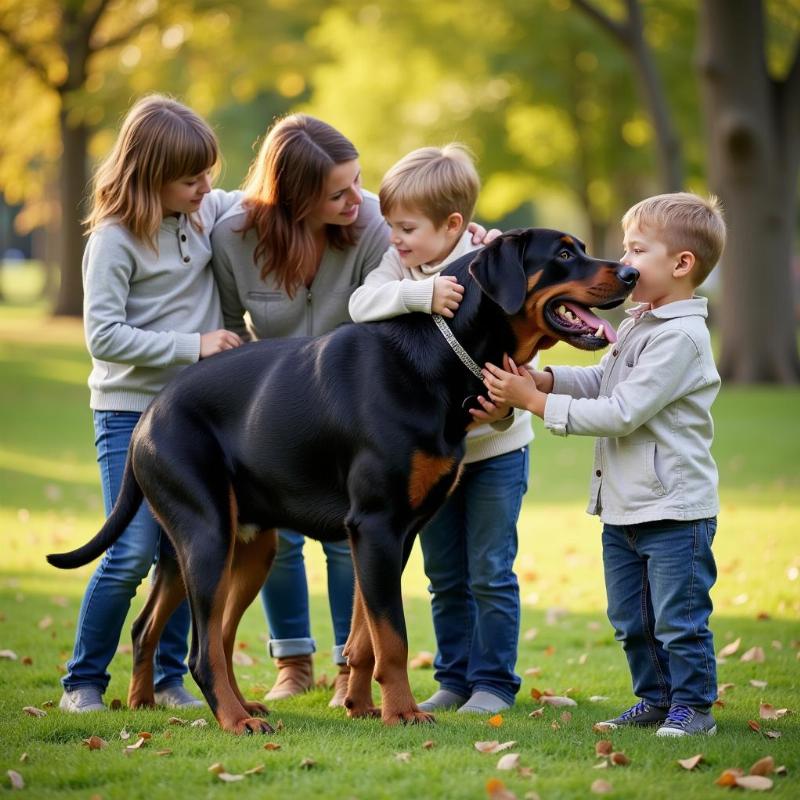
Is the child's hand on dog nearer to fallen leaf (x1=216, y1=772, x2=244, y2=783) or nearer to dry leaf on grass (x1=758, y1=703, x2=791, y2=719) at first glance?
dry leaf on grass (x1=758, y1=703, x2=791, y2=719)

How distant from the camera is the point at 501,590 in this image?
5.61 m

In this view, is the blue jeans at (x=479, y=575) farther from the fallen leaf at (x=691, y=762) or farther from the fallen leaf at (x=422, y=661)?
the fallen leaf at (x=691, y=762)

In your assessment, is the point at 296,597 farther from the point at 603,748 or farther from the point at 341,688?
the point at 603,748

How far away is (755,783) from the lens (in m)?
4.06

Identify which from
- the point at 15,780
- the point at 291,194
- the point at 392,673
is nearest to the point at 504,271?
the point at 291,194

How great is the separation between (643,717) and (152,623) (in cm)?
232

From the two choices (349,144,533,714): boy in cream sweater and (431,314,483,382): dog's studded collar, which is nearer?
(431,314,483,382): dog's studded collar

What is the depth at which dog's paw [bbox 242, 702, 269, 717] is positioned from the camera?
17.6 feet

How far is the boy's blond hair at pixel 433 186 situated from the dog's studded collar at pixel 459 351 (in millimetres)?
669

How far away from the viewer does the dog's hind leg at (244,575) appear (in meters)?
5.60

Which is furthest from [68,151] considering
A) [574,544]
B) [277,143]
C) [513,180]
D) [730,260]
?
[277,143]

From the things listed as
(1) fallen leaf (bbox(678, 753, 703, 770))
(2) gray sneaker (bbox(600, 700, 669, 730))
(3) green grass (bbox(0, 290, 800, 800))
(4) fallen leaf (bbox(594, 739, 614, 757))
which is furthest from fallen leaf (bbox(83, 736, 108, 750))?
(1) fallen leaf (bbox(678, 753, 703, 770))

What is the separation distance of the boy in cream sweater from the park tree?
26.8 metres

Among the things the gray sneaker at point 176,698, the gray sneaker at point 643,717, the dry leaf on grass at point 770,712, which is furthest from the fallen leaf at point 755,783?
the gray sneaker at point 176,698
